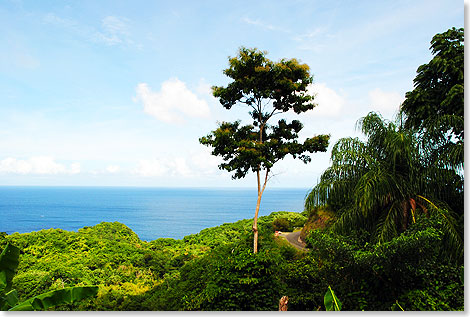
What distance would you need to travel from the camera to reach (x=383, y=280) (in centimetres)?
423

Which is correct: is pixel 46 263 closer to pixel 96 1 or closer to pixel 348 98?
pixel 96 1

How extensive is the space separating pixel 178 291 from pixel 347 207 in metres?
3.52

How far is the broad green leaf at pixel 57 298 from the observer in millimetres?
2496

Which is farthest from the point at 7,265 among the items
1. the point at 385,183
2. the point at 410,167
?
the point at 410,167

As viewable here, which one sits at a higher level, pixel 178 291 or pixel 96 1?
pixel 96 1

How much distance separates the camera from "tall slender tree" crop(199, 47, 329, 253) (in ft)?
18.7

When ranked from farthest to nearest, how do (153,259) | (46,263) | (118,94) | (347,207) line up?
(153,259) → (46,263) → (118,94) → (347,207)

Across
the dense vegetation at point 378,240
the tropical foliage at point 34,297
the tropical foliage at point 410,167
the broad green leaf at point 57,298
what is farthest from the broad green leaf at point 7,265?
the tropical foliage at point 410,167

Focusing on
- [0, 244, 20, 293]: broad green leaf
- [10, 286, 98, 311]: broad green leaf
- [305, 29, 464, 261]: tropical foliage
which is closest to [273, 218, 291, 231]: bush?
[305, 29, 464, 261]: tropical foliage

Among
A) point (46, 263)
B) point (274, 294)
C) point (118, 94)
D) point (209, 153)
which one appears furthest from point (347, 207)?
point (46, 263)

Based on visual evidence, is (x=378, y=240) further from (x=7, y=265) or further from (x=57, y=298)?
(x=7, y=265)

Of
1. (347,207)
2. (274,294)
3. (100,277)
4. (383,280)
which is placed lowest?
(100,277)

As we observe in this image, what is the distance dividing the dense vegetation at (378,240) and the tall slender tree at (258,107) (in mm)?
802

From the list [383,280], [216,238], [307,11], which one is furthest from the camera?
[216,238]
